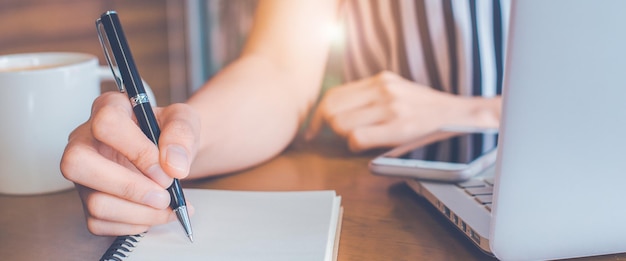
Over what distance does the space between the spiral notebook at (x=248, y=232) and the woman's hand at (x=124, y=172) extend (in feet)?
0.05

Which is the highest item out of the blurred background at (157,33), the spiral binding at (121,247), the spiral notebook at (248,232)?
the spiral binding at (121,247)

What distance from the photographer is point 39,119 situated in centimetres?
51

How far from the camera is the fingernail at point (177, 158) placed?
0.38 metres

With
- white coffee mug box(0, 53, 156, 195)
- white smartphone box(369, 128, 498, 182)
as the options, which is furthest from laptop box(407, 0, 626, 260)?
white coffee mug box(0, 53, 156, 195)

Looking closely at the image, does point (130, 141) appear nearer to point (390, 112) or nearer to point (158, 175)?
point (158, 175)

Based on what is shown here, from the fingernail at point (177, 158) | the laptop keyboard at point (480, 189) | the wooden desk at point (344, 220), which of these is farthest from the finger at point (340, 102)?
the fingernail at point (177, 158)

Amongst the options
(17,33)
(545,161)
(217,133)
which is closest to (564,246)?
(545,161)

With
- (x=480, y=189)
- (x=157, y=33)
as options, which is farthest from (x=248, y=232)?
(x=157, y=33)

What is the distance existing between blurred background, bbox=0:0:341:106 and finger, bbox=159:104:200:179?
61 centimetres

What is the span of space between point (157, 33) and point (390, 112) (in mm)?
937

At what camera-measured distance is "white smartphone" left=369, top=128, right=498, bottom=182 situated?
505 millimetres

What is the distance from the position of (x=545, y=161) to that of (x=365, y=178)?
28 cm

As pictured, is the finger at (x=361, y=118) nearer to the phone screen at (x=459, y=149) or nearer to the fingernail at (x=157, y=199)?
the phone screen at (x=459, y=149)

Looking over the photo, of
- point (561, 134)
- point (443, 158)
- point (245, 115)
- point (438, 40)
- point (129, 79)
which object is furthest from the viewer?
point (438, 40)
